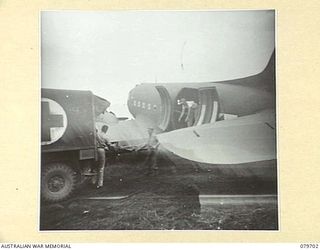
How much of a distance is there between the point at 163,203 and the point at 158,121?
140mm

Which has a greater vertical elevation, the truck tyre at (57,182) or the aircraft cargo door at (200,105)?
the aircraft cargo door at (200,105)

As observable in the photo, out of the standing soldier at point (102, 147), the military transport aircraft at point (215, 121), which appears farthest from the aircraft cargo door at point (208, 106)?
the standing soldier at point (102, 147)

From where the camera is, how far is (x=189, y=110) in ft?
2.47

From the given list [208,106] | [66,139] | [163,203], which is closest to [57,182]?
[66,139]

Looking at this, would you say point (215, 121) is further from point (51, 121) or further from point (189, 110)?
point (51, 121)

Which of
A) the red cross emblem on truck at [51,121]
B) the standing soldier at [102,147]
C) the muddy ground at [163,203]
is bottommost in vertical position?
the muddy ground at [163,203]

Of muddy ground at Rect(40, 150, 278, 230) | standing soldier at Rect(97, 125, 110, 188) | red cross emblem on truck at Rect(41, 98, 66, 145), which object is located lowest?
muddy ground at Rect(40, 150, 278, 230)

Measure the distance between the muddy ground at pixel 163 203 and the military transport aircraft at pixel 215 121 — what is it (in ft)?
0.09

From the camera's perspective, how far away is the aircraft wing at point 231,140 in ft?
2.44

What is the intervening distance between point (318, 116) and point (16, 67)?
1.71 feet

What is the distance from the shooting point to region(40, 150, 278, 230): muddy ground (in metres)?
0.74

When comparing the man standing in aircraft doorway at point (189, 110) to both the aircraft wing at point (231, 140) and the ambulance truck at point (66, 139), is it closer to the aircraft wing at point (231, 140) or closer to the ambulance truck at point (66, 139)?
the aircraft wing at point (231, 140)

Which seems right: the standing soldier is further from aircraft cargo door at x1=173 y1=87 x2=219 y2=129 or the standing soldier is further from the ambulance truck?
aircraft cargo door at x1=173 y1=87 x2=219 y2=129

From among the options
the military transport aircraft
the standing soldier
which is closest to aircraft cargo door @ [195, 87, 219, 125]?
the military transport aircraft
